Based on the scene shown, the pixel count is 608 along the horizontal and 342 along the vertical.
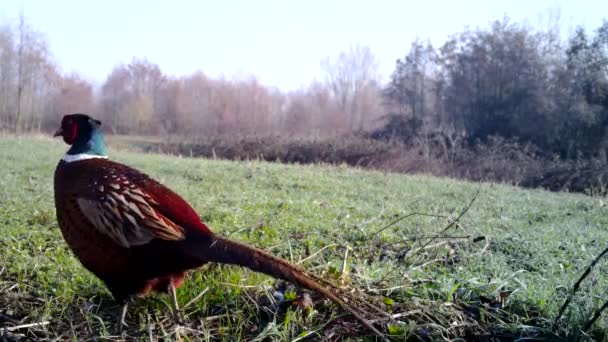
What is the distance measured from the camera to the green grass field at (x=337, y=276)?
7.23ft

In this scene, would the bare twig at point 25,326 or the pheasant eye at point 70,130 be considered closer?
the bare twig at point 25,326

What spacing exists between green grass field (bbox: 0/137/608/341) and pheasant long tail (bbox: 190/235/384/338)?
0.88ft

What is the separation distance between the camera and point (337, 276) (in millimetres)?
2469

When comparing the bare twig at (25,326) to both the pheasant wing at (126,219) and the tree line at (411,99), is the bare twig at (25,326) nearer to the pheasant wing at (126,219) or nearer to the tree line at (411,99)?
the pheasant wing at (126,219)

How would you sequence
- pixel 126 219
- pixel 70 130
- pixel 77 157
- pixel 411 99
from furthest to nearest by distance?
pixel 411 99
pixel 70 130
pixel 77 157
pixel 126 219

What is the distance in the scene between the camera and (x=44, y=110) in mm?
15562

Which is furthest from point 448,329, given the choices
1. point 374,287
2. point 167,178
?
point 167,178

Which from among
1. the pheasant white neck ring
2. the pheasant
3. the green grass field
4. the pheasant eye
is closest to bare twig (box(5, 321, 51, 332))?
the green grass field

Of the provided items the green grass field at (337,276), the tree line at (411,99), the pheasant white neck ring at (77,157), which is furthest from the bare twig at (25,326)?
the tree line at (411,99)

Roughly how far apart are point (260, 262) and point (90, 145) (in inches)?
48.6

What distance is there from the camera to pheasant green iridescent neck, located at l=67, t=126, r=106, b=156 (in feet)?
8.22

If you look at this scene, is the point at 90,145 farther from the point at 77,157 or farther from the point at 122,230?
the point at 122,230

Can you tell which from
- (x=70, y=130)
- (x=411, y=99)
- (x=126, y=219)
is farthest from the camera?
(x=411, y=99)

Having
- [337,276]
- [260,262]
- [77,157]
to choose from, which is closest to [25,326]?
[77,157]
